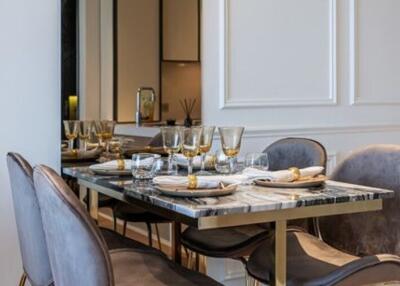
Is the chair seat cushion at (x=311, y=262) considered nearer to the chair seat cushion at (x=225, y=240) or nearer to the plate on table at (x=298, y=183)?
the chair seat cushion at (x=225, y=240)

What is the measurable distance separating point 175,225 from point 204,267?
658 mm

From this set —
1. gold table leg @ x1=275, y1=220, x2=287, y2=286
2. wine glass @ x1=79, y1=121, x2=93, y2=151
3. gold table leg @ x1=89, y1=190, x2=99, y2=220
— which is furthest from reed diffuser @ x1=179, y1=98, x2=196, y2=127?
gold table leg @ x1=275, y1=220, x2=287, y2=286

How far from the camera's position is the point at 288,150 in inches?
101

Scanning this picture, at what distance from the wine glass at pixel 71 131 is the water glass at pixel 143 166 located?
0.81 meters

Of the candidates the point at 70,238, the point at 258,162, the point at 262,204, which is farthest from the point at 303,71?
the point at 70,238

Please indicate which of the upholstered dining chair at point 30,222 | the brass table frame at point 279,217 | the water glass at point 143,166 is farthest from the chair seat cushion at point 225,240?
the upholstered dining chair at point 30,222

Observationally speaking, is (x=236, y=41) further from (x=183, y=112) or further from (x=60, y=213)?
(x=60, y=213)

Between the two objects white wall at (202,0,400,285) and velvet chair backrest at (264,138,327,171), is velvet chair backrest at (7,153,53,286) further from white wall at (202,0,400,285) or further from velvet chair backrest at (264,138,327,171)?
white wall at (202,0,400,285)

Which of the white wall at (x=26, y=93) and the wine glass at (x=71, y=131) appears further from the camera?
the wine glass at (x=71, y=131)

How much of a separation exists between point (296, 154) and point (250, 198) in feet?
3.27

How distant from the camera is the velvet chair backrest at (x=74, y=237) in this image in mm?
1242

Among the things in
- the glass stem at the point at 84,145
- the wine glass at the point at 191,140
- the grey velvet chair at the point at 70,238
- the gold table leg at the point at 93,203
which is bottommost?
the gold table leg at the point at 93,203

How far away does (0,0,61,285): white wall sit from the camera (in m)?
2.52

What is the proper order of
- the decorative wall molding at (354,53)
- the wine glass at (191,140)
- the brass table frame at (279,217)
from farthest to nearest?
the decorative wall molding at (354,53)
the wine glass at (191,140)
the brass table frame at (279,217)
